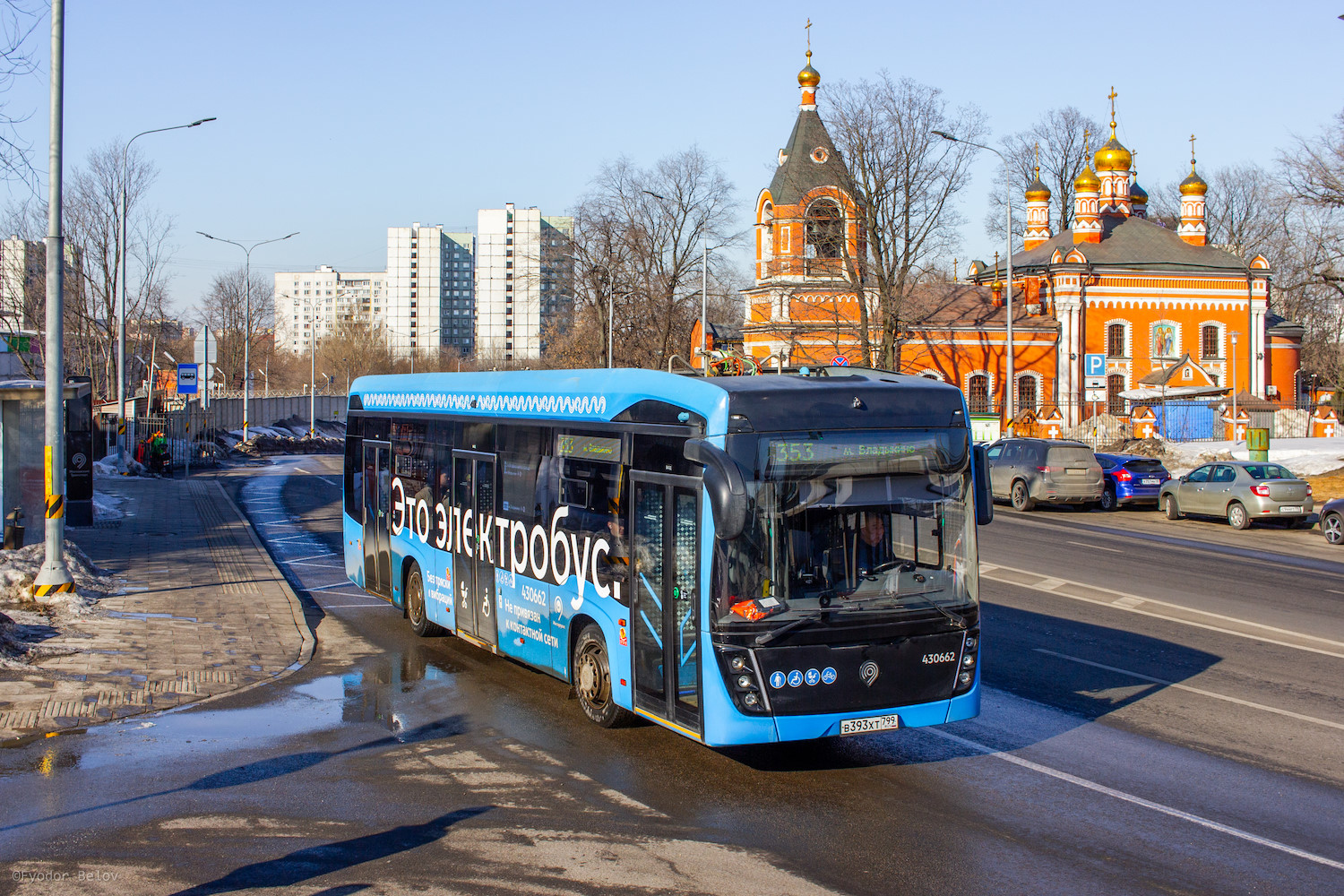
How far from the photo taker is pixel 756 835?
266 inches

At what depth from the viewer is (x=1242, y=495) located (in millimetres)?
26297

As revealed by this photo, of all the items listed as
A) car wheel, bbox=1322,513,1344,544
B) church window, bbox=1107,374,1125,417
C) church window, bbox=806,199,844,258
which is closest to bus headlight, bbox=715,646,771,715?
car wheel, bbox=1322,513,1344,544

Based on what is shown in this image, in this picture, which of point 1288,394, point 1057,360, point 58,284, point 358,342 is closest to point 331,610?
point 58,284

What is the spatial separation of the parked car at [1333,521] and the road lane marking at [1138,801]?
1861cm

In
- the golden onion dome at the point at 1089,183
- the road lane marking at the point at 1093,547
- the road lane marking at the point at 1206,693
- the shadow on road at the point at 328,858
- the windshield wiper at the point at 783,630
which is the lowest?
the road lane marking at the point at 1206,693

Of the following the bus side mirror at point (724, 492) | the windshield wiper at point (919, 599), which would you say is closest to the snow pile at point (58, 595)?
the bus side mirror at point (724, 492)

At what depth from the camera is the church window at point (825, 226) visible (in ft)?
167

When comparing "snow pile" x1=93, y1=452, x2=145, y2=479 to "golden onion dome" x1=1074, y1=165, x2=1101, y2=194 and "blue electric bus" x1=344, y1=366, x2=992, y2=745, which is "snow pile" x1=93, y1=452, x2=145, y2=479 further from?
"golden onion dome" x1=1074, y1=165, x2=1101, y2=194

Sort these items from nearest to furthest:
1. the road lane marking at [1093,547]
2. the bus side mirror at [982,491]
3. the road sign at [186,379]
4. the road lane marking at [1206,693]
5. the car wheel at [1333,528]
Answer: the bus side mirror at [982,491], the road lane marking at [1206,693], the road lane marking at [1093,547], the car wheel at [1333,528], the road sign at [186,379]

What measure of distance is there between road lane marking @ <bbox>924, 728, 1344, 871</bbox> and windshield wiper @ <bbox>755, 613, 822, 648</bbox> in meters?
2.21

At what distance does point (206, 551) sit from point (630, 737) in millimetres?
13190

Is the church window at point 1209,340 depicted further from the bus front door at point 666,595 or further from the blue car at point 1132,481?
the bus front door at point 666,595

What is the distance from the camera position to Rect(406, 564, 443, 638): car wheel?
12852 mm

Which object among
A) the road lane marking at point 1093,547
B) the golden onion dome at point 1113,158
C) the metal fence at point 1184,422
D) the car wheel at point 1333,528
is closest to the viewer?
the road lane marking at point 1093,547
